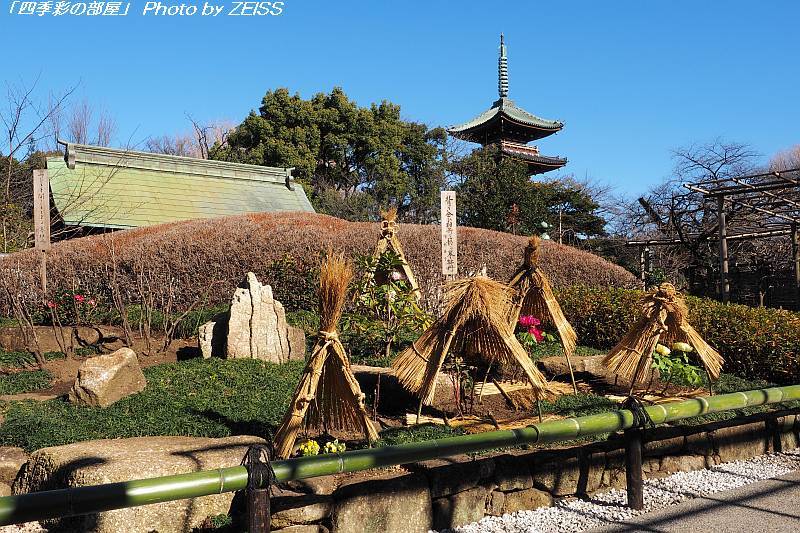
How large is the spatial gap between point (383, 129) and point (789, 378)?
22.0 metres

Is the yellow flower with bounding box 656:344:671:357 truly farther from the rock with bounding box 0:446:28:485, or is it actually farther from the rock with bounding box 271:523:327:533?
the rock with bounding box 0:446:28:485

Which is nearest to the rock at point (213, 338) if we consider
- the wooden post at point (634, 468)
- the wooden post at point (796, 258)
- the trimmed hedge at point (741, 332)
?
the wooden post at point (634, 468)

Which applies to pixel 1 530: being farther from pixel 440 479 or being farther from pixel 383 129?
pixel 383 129

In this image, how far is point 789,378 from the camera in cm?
727

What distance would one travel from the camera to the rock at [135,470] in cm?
355

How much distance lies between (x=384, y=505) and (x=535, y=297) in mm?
3499

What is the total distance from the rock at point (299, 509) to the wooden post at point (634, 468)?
1985 millimetres

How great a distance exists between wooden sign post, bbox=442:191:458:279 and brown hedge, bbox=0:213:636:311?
143cm

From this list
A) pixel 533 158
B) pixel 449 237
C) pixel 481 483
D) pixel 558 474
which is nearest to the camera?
pixel 481 483

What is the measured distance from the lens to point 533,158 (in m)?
26.4

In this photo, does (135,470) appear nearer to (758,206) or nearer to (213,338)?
(213,338)

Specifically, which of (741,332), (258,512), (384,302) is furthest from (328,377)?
(741,332)

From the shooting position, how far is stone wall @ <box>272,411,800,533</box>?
3.60 metres

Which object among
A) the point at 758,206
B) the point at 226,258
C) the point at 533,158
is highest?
the point at 533,158
